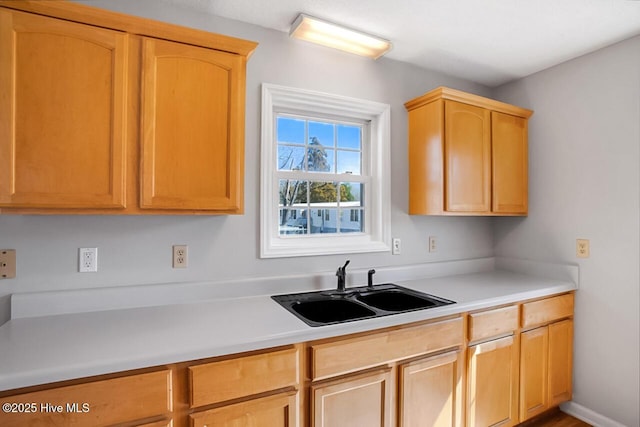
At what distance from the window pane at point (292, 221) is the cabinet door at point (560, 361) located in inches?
70.8

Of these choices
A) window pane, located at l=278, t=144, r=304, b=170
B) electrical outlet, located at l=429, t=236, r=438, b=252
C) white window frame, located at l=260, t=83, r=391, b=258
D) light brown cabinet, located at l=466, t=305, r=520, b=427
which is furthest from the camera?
electrical outlet, located at l=429, t=236, r=438, b=252

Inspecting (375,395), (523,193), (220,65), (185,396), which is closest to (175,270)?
(185,396)

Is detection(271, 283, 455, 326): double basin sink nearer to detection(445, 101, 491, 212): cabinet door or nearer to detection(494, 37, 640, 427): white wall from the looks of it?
detection(445, 101, 491, 212): cabinet door

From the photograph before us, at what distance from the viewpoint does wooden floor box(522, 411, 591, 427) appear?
7.27 ft

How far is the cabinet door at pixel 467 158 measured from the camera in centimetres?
222

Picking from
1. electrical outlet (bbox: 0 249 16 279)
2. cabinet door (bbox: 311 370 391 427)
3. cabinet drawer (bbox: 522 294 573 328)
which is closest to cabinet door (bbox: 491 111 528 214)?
cabinet drawer (bbox: 522 294 573 328)

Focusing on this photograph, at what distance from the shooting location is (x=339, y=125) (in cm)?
237

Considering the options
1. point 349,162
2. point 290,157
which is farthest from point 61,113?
point 349,162

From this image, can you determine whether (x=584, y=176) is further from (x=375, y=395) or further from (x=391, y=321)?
(x=375, y=395)

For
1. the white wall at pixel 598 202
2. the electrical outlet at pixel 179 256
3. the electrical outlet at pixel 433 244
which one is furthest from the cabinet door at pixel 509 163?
the electrical outlet at pixel 179 256

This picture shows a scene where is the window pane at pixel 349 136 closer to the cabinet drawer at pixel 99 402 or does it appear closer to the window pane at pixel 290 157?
the window pane at pixel 290 157

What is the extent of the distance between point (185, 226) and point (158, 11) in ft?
3.76

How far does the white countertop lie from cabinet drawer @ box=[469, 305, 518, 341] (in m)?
0.07

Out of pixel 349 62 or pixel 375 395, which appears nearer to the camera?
pixel 375 395
